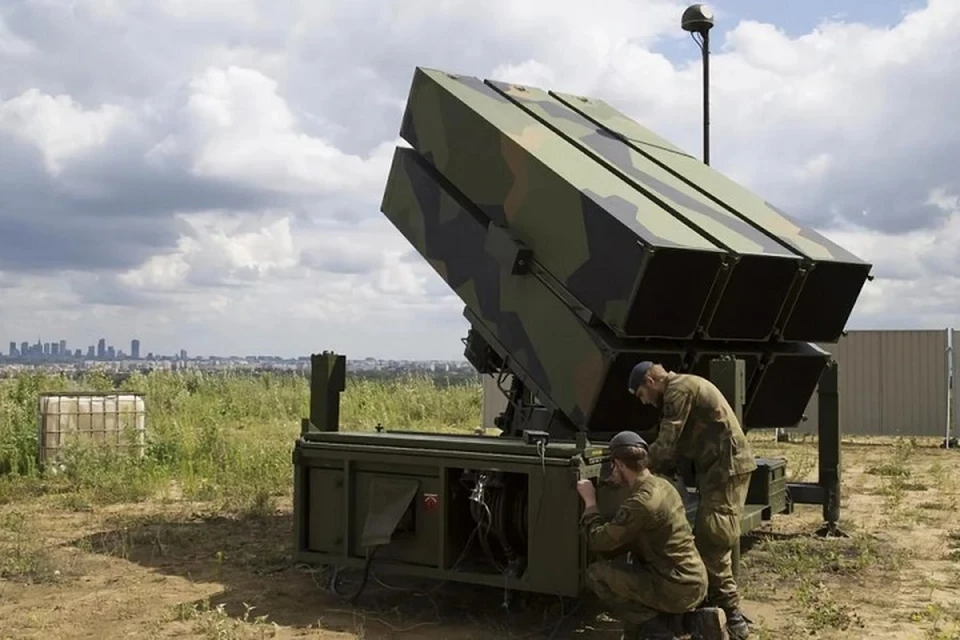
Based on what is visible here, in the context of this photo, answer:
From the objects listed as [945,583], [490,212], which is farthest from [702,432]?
[945,583]

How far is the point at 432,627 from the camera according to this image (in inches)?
236

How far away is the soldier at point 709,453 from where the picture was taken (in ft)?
18.0

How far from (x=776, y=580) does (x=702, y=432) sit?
200 cm

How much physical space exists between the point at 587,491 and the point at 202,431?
903 centimetres

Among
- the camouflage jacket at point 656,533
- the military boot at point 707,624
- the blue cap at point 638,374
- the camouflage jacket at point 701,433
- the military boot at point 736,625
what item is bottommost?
the military boot at point 736,625

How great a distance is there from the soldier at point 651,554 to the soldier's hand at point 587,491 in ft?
0.60

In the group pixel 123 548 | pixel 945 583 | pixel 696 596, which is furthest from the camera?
pixel 123 548

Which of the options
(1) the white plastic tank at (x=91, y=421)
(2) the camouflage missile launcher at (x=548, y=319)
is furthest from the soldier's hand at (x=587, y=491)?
(1) the white plastic tank at (x=91, y=421)

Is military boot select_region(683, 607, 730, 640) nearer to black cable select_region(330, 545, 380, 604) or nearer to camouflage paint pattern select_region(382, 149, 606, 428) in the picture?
camouflage paint pattern select_region(382, 149, 606, 428)

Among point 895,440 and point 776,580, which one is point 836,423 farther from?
point 895,440

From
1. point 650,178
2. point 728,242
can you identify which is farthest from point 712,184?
point 728,242

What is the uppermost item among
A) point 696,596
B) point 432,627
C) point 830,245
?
point 830,245

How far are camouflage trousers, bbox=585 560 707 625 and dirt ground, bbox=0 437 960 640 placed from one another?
32.1 inches

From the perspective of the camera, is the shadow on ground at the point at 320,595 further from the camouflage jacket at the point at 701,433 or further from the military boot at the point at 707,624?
the camouflage jacket at the point at 701,433
